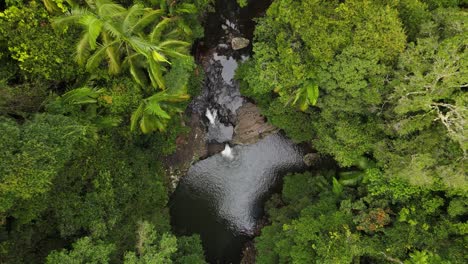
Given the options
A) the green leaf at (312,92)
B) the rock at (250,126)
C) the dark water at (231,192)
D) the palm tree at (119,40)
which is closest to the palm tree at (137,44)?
the palm tree at (119,40)

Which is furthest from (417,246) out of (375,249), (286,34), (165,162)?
(165,162)

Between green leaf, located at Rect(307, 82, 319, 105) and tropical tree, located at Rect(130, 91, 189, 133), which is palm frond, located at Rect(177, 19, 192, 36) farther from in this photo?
green leaf, located at Rect(307, 82, 319, 105)

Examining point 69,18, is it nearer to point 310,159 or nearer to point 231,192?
point 231,192

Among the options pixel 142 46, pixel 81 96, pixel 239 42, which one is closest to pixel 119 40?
pixel 142 46

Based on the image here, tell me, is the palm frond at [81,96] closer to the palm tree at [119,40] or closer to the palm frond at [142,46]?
the palm tree at [119,40]

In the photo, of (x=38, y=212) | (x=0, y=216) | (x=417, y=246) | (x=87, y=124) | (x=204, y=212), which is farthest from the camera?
(x=204, y=212)

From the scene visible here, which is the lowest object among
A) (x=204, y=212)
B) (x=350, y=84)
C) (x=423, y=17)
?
(x=204, y=212)

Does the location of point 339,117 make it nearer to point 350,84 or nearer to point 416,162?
point 350,84
